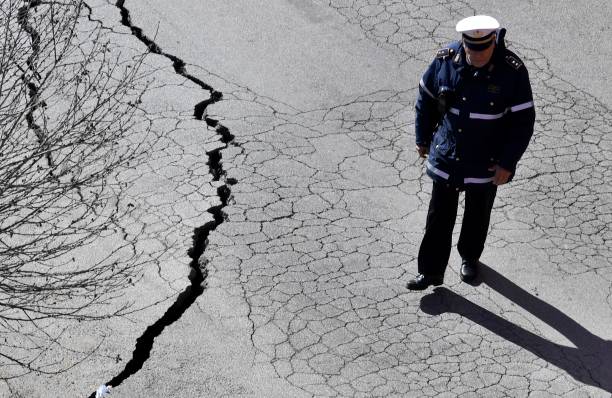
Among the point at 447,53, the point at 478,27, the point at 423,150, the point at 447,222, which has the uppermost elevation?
the point at 478,27

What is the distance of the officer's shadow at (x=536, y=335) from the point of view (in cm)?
621

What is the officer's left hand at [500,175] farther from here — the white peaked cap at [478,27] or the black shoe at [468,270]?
the white peaked cap at [478,27]

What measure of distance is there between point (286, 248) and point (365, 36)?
359cm

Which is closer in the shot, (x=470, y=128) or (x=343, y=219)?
(x=470, y=128)

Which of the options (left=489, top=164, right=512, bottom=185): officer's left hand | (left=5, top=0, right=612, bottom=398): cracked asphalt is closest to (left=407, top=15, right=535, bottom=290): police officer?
(left=489, top=164, right=512, bottom=185): officer's left hand

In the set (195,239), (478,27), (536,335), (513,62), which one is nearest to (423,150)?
(513,62)

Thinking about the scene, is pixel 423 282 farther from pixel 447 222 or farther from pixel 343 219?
pixel 343 219

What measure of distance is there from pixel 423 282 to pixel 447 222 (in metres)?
0.45

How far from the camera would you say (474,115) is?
6465 mm

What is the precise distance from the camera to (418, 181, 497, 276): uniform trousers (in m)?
6.69

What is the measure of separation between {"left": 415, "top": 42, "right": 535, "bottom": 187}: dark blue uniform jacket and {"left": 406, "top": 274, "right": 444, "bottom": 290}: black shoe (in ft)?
2.22

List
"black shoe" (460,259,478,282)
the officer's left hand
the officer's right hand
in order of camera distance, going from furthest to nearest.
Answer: "black shoe" (460,259,478,282), the officer's right hand, the officer's left hand

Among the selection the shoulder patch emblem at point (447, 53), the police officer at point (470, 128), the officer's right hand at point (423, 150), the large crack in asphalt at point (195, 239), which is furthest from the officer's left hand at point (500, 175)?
the large crack in asphalt at point (195, 239)

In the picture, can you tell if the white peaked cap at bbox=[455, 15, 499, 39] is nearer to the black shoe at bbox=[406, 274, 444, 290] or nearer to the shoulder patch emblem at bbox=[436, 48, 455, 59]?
the shoulder patch emblem at bbox=[436, 48, 455, 59]
